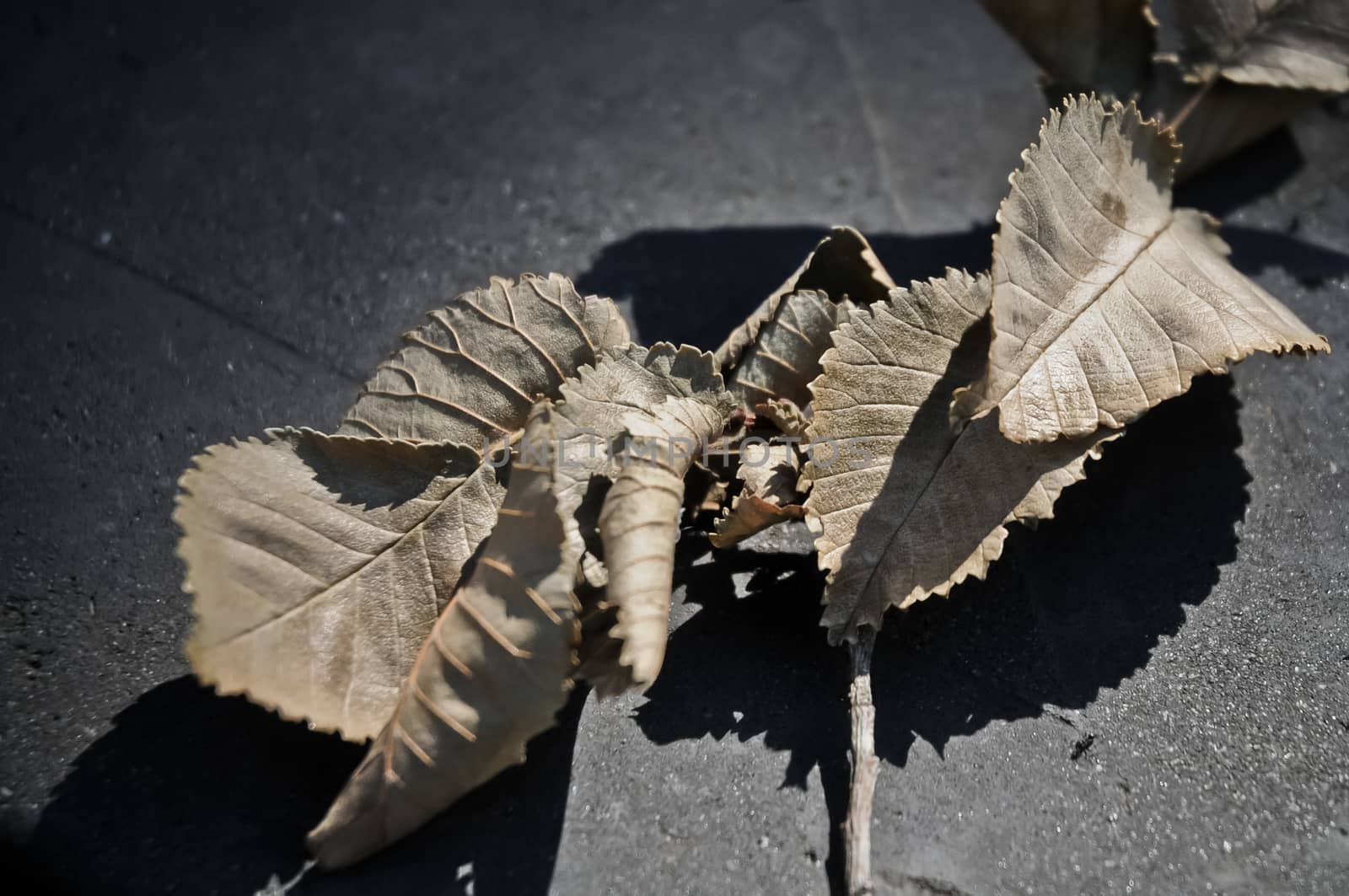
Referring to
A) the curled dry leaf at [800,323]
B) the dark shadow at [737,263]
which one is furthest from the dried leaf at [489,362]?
the dark shadow at [737,263]

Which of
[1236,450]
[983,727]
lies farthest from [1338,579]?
[983,727]

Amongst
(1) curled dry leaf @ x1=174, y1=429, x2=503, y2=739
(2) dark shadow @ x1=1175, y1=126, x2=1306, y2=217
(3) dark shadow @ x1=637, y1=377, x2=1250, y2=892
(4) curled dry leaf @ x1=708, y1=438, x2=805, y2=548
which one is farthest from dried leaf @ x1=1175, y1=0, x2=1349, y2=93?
(1) curled dry leaf @ x1=174, y1=429, x2=503, y2=739

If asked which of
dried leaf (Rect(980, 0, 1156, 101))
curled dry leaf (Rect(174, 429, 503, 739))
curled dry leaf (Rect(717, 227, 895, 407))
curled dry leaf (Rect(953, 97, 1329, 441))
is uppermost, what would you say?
dried leaf (Rect(980, 0, 1156, 101))

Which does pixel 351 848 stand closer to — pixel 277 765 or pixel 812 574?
pixel 277 765

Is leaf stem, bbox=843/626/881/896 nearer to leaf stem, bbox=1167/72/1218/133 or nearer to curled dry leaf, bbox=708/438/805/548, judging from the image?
curled dry leaf, bbox=708/438/805/548

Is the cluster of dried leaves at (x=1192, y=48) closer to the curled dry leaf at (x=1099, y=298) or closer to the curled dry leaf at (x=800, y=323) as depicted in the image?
the curled dry leaf at (x=1099, y=298)

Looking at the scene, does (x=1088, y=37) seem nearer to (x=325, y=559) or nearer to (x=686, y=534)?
(x=686, y=534)
